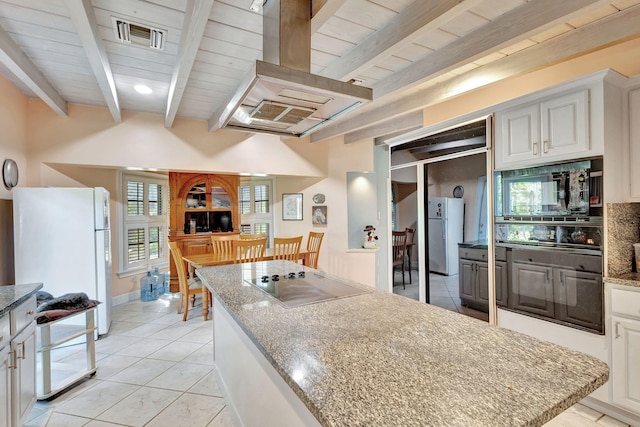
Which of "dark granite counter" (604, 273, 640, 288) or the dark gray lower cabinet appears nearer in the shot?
"dark granite counter" (604, 273, 640, 288)

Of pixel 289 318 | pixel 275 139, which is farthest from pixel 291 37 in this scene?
pixel 275 139

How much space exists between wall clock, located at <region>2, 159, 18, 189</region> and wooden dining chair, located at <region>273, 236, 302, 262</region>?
268cm

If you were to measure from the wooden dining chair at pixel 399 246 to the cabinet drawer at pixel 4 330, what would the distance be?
3.46 m

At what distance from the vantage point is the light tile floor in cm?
197

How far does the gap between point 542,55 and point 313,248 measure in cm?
338

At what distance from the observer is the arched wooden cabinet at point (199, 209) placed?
5.02 m

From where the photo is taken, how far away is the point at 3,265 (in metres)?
2.91

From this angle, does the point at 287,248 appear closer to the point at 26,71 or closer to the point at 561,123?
the point at 26,71

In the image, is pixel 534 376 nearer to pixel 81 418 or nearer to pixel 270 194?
pixel 81 418

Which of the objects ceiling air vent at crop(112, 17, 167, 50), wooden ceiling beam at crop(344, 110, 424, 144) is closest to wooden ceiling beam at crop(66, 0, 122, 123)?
ceiling air vent at crop(112, 17, 167, 50)

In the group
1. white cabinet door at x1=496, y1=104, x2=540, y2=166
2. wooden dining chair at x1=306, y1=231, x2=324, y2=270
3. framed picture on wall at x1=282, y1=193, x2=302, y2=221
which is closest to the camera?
white cabinet door at x1=496, y1=104, x2=540, y2=166

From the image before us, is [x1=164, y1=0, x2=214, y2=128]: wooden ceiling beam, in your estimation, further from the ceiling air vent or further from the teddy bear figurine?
the teddy bear figurine

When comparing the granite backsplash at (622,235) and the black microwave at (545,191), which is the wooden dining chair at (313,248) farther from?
the granite backsplash at (622,235)

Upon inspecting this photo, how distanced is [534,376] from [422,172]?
A: 2.71m
